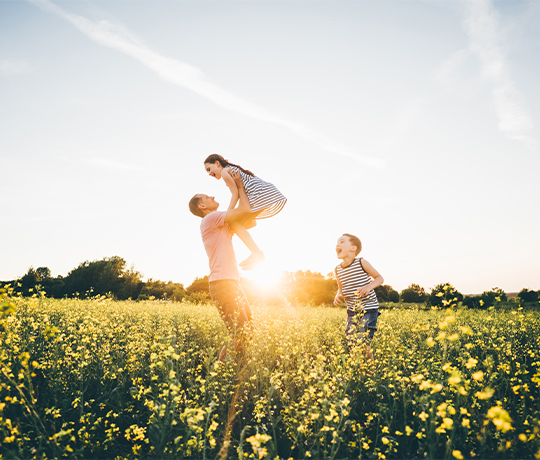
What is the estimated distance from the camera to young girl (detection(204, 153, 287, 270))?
412 cm

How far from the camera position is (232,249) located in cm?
418

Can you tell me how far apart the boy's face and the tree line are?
9.42 m

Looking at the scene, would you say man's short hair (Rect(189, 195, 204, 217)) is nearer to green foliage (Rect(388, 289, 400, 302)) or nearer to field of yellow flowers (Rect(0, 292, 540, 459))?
field of yellow flowers (Rect(0, 292, 540, 459))

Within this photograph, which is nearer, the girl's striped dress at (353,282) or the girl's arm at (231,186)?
the girl's arm at (231,186)

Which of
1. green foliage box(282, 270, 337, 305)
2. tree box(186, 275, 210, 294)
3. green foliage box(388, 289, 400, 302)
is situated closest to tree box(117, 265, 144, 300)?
tree box(186, 275, 210, 294)

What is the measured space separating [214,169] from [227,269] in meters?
1.53

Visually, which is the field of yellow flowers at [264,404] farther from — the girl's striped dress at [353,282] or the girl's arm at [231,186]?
the girl's arm at [231,186]

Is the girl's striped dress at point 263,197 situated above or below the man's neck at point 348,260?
above

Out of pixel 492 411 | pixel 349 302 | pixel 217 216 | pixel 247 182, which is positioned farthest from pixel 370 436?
pixel 247 182

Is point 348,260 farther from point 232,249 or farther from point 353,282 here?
point 232,249

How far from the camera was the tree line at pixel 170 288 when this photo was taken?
16.8 meters

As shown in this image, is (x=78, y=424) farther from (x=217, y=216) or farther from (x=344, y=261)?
(x=344, y=261)

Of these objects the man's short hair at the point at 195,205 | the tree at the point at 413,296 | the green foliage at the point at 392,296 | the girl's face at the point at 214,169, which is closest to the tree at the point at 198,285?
the green foliage at the point at 392,296

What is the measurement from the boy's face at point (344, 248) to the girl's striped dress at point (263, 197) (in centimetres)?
136
